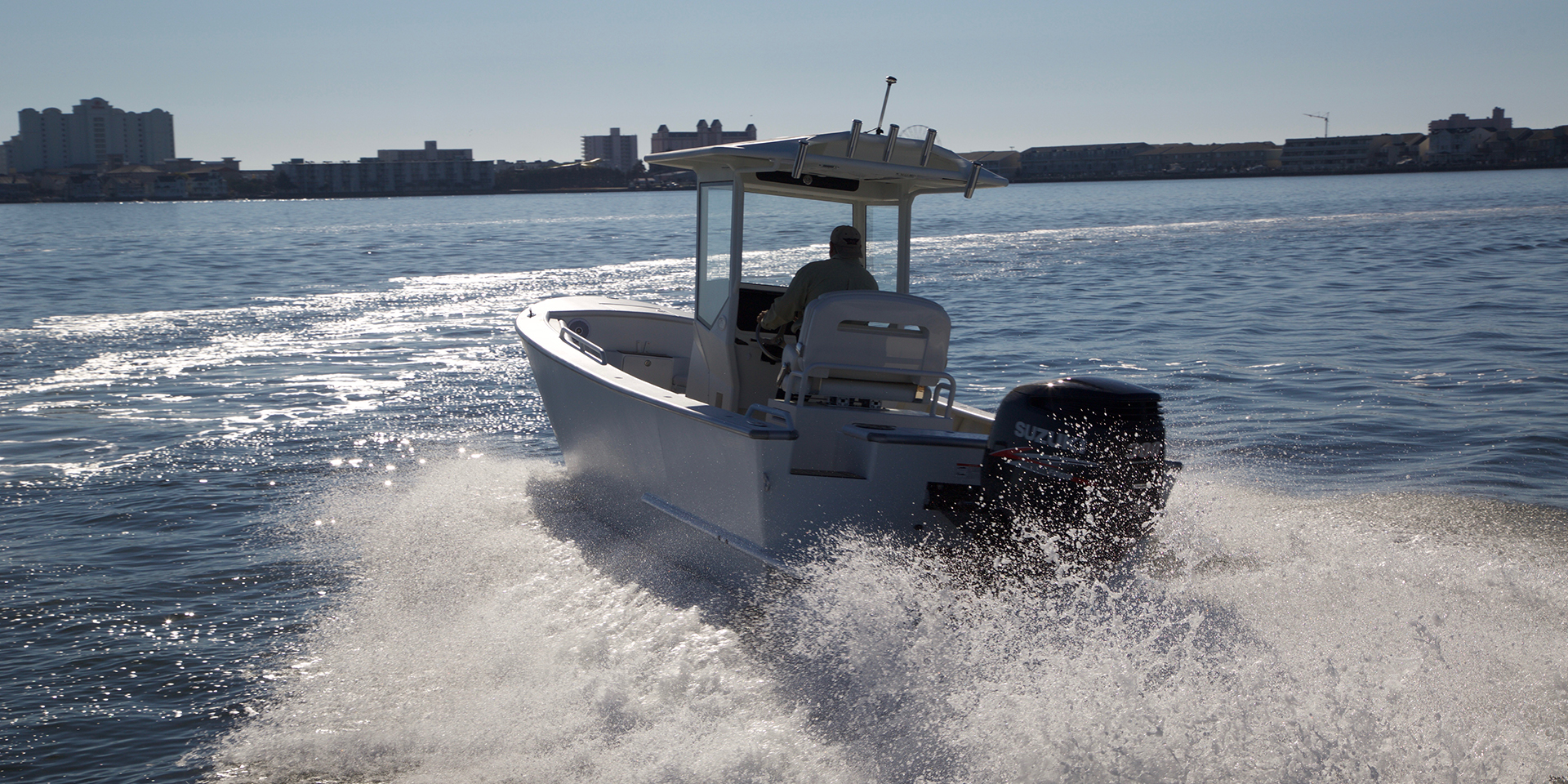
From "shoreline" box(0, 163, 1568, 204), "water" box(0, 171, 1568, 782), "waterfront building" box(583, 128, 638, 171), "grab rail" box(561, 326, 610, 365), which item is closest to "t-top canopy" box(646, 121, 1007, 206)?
"water" box(0, 171, 1568, 782)

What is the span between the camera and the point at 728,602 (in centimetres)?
514

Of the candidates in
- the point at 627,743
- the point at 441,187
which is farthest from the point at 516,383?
the point at 441,187

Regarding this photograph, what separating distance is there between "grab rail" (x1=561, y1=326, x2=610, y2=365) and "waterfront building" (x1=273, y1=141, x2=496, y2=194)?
11552cm

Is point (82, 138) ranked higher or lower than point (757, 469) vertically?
higher

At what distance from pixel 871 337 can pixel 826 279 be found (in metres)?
0.55

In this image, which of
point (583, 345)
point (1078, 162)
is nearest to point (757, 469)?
point (583, 345)

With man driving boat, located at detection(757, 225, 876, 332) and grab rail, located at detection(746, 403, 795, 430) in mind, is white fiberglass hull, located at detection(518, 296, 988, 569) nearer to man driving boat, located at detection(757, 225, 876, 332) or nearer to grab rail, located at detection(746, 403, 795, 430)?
grab rail, located at detection(746, 403, 795, 430)

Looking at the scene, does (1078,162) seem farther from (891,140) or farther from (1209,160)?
(891,140)

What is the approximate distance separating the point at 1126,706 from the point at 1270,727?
42 cm

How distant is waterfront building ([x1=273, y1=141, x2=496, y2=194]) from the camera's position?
118938 mm

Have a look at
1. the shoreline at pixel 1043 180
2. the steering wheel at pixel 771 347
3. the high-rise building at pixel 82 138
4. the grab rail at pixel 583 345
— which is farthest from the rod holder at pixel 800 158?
the high-rise building at pixel 82 138

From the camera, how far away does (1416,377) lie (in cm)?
1009

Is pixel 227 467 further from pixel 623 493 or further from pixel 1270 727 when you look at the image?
pixel 1270 727

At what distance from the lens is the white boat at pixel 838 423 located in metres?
4.09
